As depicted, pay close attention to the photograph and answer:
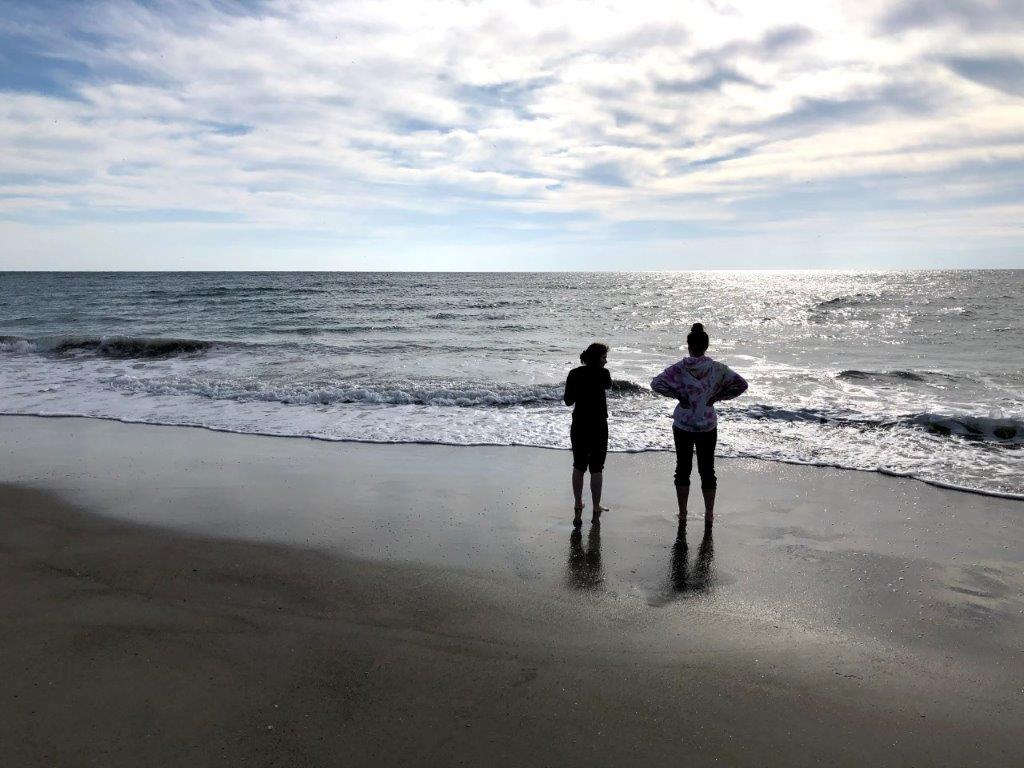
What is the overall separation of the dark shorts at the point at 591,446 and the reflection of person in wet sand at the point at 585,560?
0.63m

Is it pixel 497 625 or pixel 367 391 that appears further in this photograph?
pixel 367 391

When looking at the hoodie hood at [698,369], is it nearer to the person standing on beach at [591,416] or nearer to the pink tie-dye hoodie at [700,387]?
the pink tie-dye hoodie at [700,387]

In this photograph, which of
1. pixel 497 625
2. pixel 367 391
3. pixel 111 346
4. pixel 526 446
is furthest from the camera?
pixel 111 346

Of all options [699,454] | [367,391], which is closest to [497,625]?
[699,454]

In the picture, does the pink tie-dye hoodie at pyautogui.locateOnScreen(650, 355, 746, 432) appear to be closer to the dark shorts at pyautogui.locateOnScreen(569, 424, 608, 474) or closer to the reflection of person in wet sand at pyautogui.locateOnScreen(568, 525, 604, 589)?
the dark shorts at pyautogui.locateOnScreen(569, 424, 608, 474)

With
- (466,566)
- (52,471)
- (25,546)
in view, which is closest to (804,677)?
(466,566)

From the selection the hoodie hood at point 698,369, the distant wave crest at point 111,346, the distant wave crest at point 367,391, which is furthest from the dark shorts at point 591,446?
the distant wave crest at point 111,346

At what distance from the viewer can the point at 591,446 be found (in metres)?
6.28

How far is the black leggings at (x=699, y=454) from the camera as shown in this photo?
605 centimetres

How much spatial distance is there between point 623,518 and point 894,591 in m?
2.23

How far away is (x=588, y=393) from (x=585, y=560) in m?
1.69

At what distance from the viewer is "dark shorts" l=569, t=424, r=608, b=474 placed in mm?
6262

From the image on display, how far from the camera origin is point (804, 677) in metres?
3.56

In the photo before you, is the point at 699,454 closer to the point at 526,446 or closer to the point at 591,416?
the point at 591,416
